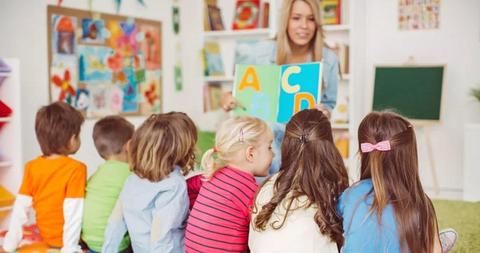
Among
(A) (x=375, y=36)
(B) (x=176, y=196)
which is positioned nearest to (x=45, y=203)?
(B) (x=176, y=196)

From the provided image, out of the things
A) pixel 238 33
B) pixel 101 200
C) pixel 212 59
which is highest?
pixel 238 33

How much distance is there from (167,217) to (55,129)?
737 millimetres

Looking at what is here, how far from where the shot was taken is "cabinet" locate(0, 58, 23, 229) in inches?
134

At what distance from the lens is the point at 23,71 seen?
→ 4027mm

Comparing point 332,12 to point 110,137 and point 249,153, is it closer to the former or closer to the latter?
point 110,137

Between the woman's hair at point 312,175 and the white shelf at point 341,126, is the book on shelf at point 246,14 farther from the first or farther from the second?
the woman's hair at point 312,175

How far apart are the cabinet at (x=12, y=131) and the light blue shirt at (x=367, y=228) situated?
91.3 inches

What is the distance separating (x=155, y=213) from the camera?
7.06ft

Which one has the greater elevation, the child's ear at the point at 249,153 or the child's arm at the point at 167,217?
the child's ear at the point at 249,153

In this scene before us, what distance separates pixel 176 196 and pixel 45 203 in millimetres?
683

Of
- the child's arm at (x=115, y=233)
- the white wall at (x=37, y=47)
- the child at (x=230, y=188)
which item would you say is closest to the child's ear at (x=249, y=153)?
the child at (x=230, y=188)

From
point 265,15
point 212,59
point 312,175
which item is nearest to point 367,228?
point 312,175

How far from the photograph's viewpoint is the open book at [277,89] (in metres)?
2.64

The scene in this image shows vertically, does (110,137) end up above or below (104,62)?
below
